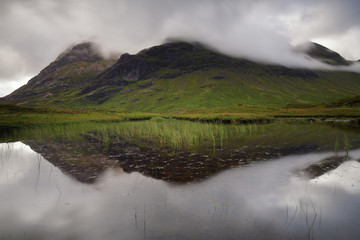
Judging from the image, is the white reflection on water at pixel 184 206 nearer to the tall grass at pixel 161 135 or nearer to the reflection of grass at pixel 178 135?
the tall grass at pixel 161 135

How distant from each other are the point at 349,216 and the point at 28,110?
279 feet

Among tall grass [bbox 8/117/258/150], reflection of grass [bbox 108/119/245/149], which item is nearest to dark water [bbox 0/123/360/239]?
reflection of grass [bbox 108/119/245/149]

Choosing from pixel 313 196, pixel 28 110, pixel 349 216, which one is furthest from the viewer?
pixel 28 110

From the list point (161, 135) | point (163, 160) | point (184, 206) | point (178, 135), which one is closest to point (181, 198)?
point (184, 206)

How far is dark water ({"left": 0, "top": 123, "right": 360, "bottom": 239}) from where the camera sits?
7.62 metres

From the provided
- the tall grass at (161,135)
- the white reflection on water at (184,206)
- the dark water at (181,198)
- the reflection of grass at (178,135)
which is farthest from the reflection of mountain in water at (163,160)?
the reflection of grass at (178,135)

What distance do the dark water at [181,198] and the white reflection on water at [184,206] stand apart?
39 mm

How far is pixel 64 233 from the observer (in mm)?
7637

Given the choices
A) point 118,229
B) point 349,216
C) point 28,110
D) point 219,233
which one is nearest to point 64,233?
point 118,229

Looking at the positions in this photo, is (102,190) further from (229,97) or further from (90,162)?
(229,97)

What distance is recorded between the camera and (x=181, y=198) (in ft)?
33.1

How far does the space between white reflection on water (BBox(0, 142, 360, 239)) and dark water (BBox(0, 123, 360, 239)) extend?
0.13ft

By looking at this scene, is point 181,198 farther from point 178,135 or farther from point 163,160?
point 178,135

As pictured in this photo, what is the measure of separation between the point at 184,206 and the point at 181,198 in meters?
0.79
